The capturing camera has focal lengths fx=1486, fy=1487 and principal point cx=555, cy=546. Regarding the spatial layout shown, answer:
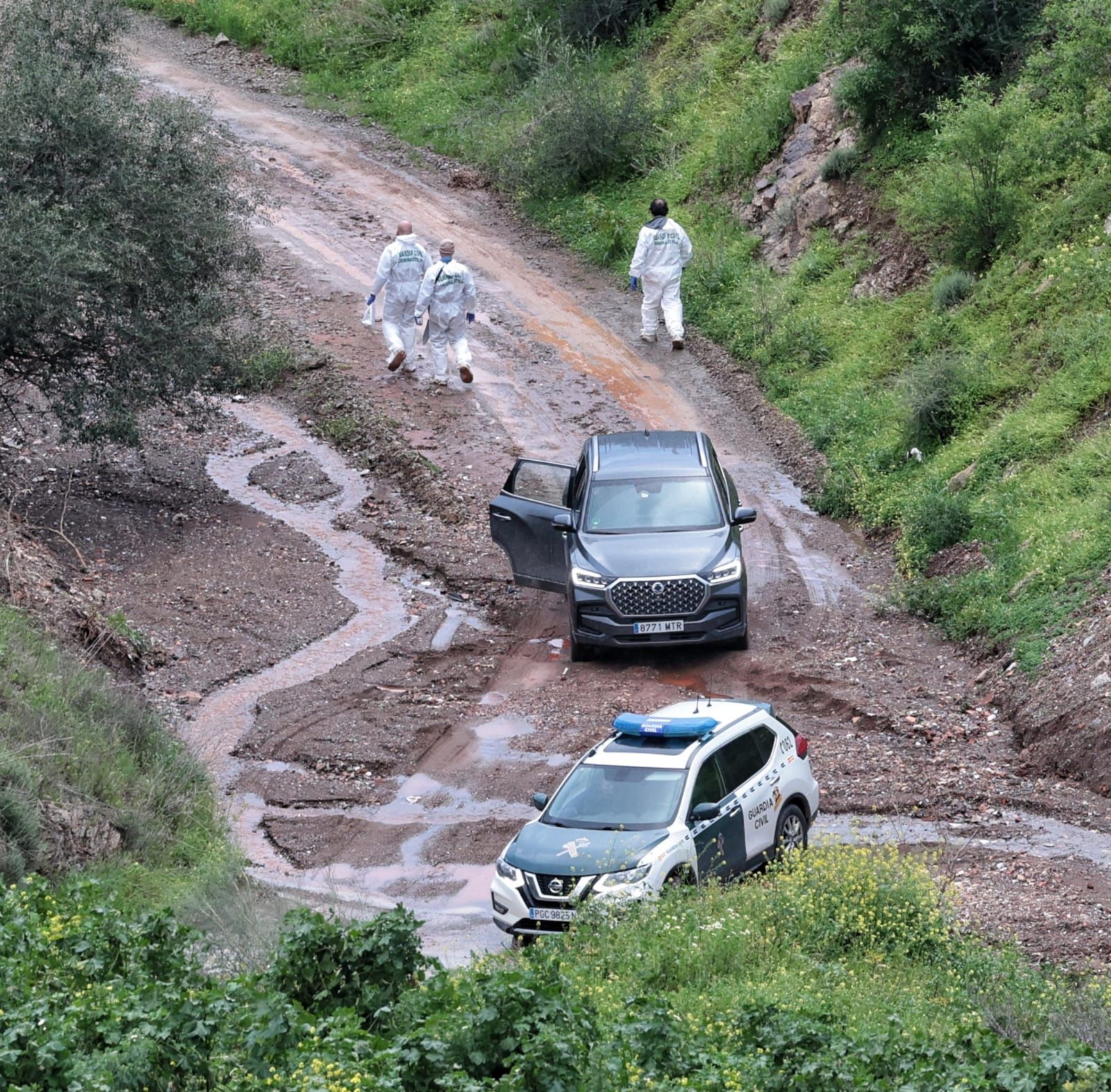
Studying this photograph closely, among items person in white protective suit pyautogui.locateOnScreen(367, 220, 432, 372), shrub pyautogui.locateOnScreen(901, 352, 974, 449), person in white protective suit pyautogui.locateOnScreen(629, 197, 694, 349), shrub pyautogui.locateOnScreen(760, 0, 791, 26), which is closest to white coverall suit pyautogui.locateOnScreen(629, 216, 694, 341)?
person in white protective suit pyautogui.locateOnScreen(629, 197, 694, 349)

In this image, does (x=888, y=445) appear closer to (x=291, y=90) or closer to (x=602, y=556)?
(x=602, y=556)

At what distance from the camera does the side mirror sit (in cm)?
973

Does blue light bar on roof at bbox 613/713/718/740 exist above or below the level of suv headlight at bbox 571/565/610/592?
above

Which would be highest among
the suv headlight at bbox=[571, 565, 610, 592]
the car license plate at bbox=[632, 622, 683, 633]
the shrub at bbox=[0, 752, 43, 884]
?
the suv headlight at bbox=[571, 565, 610, 592]

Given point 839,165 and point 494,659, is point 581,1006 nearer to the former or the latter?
point 494,659

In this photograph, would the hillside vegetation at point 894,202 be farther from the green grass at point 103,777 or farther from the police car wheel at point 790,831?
the green grass at point 103,777

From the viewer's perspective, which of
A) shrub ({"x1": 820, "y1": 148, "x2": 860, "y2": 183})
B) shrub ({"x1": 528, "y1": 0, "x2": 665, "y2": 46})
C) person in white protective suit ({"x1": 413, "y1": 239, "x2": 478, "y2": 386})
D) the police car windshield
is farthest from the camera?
shrub ({"x1": 528, "y1": 0, "x2": 665, "y2": 46})

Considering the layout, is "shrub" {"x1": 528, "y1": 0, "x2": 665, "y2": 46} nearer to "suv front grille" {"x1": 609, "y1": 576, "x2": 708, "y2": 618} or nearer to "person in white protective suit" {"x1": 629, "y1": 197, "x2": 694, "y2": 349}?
"person in white protective suit" {"x1": 629, "y1": 197, "x2": 694, "y2": 349}

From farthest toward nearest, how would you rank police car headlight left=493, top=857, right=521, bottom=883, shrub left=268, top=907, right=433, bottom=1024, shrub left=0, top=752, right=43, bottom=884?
police car headlight left=493, top=857, right=521, bottom=883 → shrub left=0, top=752, right=43, bottom=884 → shrub left=268, top=907, right=433, bottom=1024

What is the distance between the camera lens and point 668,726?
10375 millimetres

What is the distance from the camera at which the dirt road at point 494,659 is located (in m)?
11.1

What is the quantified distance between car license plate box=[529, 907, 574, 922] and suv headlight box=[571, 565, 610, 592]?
4904mm

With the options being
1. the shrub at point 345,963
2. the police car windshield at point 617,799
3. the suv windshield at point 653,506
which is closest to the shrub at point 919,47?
the suv windshield at point 653,506

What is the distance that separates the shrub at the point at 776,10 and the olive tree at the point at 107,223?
44.1 feet
